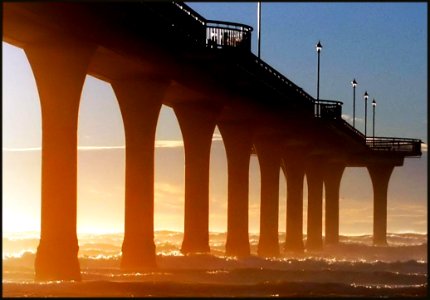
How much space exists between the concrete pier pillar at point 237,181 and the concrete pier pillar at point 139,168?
71.6 ft

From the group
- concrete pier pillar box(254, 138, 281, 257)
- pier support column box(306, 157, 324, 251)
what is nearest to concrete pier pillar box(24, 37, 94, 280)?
concrete pier pillar box(254, 138, 281, 257)

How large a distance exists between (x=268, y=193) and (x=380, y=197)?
123 feet

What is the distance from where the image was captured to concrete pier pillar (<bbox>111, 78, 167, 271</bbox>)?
191 ft

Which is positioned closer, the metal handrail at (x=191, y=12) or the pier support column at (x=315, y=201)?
the metal handrail at (x=191, y=12)

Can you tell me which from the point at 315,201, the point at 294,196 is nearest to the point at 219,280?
the point at 294,196

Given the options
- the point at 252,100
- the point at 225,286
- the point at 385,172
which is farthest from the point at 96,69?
the point at 385,172

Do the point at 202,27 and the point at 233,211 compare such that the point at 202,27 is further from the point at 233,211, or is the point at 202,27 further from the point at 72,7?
the point at 233,211

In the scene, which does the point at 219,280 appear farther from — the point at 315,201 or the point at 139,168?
the point at 315,201

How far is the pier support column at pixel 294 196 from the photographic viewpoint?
336 ft

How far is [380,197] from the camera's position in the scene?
4998 inches

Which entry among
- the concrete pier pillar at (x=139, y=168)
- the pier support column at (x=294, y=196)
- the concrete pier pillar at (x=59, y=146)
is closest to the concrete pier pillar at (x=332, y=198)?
the pier support column at (x=294, y=196)

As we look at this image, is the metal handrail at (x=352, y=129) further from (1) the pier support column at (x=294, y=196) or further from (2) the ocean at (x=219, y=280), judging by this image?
(2) the ocean at (x=219, y=280)

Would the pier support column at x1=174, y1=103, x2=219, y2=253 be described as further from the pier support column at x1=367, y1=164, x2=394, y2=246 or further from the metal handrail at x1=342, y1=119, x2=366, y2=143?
the pier support column at x1=367, y1=164, x2=394, y2=246

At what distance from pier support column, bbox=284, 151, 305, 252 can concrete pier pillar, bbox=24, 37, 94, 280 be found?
55093mm
